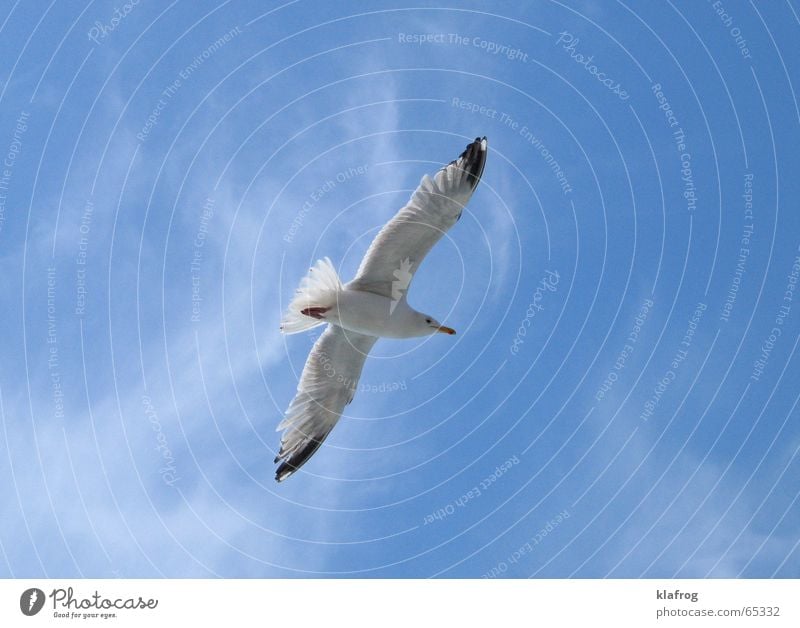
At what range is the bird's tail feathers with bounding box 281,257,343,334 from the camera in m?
14.2

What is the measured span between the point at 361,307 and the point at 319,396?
2734 mm

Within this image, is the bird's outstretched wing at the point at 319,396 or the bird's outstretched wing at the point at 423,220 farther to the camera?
the bird's outstretched wing at the point at 319,396

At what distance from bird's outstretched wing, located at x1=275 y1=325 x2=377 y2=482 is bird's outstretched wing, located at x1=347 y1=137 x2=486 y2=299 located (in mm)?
2170

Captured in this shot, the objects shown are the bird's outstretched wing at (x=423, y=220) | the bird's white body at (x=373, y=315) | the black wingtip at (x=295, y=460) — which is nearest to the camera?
the bird's outstretched wing at (x=423, y=220)

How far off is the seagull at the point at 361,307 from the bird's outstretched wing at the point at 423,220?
2 cm

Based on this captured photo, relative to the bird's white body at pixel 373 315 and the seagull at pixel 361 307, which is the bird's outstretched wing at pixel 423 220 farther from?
the bird's white body at pixel 373 315

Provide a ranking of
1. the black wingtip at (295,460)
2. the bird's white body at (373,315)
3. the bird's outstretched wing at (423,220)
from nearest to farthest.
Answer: the bird's outstretched wing at (423,220) → the bird's white body at (373,315) → the black wingtip at (295,460)
